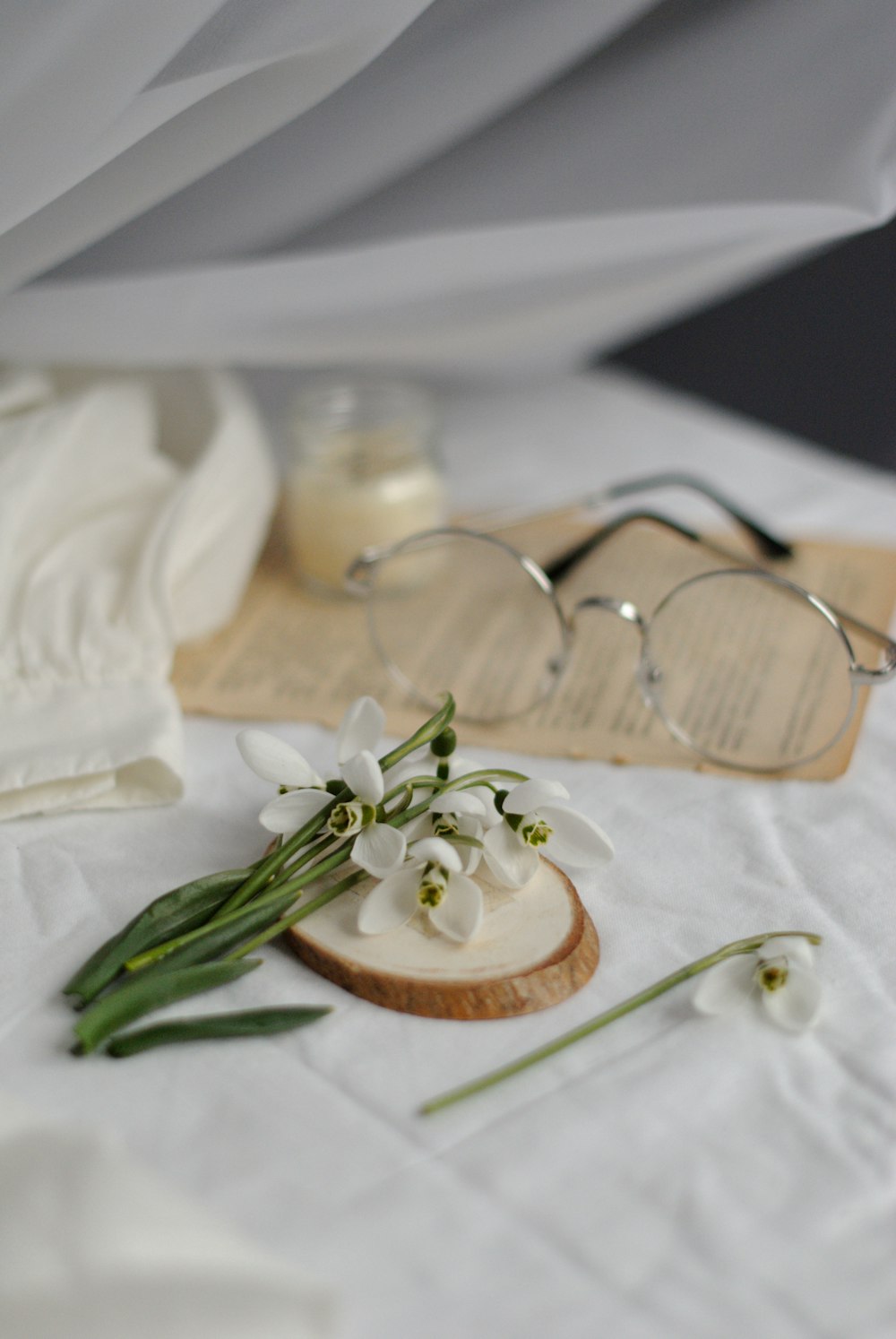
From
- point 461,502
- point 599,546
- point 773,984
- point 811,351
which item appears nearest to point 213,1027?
point 773,984

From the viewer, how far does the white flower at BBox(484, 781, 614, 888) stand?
39 cm

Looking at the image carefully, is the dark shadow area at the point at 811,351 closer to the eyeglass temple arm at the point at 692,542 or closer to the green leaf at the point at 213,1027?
the eyeglass temple arm at the point at 692,542

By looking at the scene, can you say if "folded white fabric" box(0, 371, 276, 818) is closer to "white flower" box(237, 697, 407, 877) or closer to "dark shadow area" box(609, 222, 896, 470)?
"white flower" box(237, 697, 407, 877)

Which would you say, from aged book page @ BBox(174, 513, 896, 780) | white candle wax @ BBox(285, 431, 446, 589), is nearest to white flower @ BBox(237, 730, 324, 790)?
aged book page @ BBox(174, 513, 896, 780)

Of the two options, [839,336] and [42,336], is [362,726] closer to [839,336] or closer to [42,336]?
[42,336]

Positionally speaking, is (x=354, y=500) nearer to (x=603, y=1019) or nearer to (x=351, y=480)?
(x=351, y=480)

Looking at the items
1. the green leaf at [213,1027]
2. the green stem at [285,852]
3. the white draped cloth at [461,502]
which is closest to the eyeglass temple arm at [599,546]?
the white draped cloth at [461,502]

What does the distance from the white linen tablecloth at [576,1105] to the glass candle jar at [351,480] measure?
0.20 meters

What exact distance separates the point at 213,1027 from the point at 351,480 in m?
0.37

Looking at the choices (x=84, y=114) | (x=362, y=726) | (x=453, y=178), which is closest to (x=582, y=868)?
(x=362, y=726)

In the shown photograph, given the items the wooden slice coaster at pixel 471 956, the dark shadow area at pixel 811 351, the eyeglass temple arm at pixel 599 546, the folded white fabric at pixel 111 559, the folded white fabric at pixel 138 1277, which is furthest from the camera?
the dark shadow area at pixel 811 351

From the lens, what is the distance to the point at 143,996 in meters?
0.36

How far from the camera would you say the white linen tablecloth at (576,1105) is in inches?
11.6

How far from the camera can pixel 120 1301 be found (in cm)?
27
